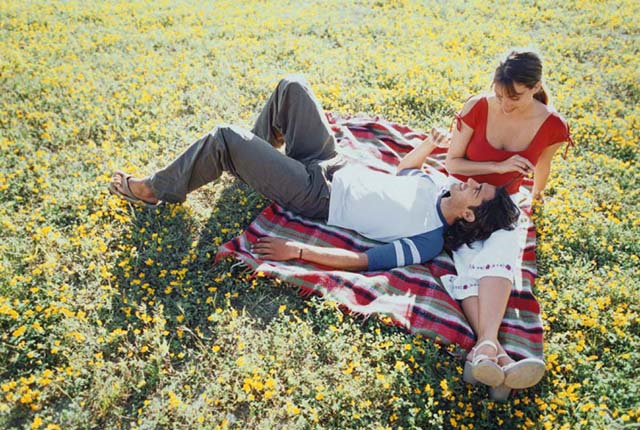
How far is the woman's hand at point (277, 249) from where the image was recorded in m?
4.19

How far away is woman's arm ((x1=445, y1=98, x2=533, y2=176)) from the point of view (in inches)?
170

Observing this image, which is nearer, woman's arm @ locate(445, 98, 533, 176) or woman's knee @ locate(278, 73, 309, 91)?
woman's arm @ locate(445, 98, 533, 176)

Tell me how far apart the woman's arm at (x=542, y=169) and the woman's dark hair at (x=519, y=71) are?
90cm

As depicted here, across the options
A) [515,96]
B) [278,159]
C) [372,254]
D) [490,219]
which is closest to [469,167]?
[490,219]

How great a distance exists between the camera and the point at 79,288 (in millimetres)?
4016

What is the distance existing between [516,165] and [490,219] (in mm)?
625

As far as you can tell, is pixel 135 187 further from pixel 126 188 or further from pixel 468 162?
pixel 468 162

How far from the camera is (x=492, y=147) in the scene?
450cm

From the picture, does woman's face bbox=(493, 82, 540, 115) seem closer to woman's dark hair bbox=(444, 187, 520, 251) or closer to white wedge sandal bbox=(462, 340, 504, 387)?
woman's dark hair bbox=(444, 187, 520, 251)

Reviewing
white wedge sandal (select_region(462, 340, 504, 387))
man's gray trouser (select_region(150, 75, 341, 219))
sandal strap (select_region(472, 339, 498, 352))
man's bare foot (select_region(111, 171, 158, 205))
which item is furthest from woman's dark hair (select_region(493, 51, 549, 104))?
man's bare foot (select_region(111, 171, 158, 205))

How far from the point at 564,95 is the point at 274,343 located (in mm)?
6189

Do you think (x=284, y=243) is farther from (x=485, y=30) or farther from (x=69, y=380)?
(x=485, y=30)

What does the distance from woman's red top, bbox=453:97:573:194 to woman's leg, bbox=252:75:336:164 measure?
51.6 inches

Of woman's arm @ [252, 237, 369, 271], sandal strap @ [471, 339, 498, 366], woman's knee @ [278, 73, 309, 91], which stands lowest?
sandal strap @ [471, 339, 498, 366]
